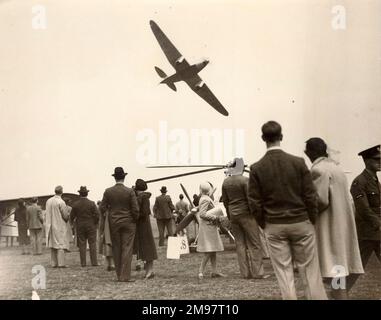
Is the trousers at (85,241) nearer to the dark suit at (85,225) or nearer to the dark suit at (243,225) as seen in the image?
the dark suit at (85,225)

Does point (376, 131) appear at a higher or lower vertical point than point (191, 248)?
higher

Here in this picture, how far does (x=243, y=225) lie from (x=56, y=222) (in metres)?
3.94

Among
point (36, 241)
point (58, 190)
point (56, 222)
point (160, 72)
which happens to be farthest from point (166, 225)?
point (160, 72)

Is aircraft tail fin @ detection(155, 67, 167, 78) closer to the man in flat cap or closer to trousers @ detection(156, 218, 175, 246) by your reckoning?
the man in flat cap

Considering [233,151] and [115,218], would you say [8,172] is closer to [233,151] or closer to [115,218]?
[115,218]

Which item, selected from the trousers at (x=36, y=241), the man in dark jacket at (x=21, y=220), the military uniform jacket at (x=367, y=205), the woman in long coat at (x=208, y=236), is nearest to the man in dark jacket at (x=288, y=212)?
the military uniform jacket at (x=367, y=205)

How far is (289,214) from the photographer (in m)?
4.66

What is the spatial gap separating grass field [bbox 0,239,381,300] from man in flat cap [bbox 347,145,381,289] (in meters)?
0.57

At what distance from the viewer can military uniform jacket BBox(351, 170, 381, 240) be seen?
18.1 ft

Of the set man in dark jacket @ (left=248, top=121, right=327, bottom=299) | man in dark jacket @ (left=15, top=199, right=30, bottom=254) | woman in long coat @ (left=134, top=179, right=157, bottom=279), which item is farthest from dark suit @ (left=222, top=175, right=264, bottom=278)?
man in dark jacket @ (left=15, top=199, right=30, bottom=254)

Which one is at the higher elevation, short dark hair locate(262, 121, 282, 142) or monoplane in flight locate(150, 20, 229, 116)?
monoplane in flight locate(150, 20, 229, 116)

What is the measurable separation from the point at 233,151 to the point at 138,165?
1.51 meters

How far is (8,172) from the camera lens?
669cm
